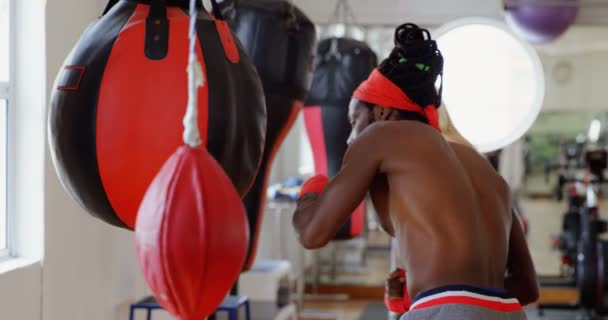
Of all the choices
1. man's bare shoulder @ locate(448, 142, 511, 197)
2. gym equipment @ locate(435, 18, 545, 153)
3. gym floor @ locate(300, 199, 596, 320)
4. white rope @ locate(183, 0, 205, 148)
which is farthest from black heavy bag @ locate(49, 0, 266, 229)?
gym floor @ locate(300, 199, 596, 320)

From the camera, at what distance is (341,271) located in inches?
315

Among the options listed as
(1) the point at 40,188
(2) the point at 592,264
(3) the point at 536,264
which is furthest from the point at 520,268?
(3) the point at 536,264

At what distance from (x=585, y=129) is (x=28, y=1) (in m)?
9.02

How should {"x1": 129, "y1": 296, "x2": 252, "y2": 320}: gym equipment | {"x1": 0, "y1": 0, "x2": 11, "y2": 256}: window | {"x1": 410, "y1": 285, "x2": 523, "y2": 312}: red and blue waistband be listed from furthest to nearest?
{"x1": 129, "y1": 296, "x2": 252, "y2": 320}: gym equipment → {"x1": 0, "y1": 0, "x2": 11, "y2": 256}: window → {"x1": 410, "y1": 285, "x2": 523, "y2": 312}: red and blue waistband

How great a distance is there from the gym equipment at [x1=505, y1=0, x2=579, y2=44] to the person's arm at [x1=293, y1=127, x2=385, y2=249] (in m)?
2.56

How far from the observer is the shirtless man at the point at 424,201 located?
1.88 meters

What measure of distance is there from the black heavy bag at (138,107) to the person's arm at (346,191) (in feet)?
1.17

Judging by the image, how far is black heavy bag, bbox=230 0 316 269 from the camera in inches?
109

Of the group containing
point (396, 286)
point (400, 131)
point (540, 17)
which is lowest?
point (396, 286)

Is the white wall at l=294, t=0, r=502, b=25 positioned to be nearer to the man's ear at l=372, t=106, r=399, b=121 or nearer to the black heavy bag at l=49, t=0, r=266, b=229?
the man's ear at l=372, t=106, r=399, b=121

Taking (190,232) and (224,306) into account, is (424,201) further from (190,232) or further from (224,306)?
(224,306)

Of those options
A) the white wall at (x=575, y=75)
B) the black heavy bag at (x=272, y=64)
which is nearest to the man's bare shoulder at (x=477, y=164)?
the black heavy bag at (x=272, y=64)

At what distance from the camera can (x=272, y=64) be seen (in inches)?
110

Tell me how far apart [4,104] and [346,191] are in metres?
1.58
